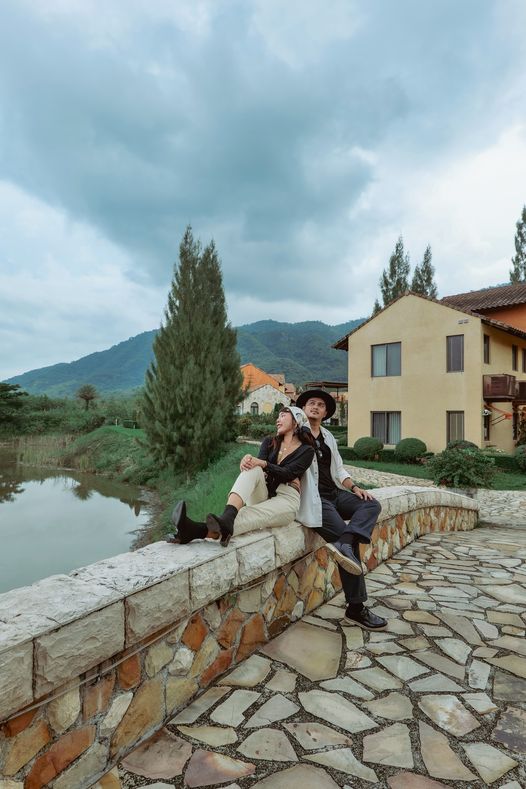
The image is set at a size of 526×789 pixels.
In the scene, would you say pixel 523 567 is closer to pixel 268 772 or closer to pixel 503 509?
pixel 268 772

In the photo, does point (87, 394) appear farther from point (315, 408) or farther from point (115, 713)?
point (115, 713)

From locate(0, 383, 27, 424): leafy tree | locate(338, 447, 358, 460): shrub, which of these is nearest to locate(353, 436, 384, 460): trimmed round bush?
locate(338, 447, 358, 460): shrub

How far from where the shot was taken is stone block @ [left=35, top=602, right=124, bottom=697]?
4.90 feet

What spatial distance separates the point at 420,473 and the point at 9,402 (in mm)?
35422

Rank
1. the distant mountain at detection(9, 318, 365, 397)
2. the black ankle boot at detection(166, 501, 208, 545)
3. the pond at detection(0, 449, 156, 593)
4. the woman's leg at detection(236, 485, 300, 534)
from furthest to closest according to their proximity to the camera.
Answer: the distant mountain at detection(9, 318, 365, 397) → the pond at detection(0, 449, 156, 593) → the woman's leg at detection(236, 485, 300, 534) → the black ankle boot at detection(166, 501, 208, 545)

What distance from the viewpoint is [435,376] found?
60.1 feet

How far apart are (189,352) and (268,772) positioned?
1556cm

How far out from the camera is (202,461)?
16578mm

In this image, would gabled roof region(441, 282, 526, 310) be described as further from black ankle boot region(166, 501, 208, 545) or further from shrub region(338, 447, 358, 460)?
black ankle boot region(166, 501, 208, 545)

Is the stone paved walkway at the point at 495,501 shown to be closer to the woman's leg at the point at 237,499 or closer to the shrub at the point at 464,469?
the shrub at the point at 464,469

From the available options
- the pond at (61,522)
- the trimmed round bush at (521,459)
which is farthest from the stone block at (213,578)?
the trimmed round bush at (521,459)

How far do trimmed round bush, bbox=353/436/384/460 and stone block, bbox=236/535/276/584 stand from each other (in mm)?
16446

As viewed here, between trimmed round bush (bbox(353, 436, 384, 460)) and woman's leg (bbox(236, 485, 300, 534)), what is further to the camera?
trimmed round bush (bbox(353, 436, 384, 460))

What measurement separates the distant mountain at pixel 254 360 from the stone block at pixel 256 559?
59036 millimetres
